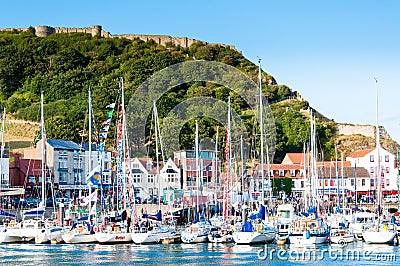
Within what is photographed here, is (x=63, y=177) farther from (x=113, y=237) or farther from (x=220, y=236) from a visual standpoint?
(x=220, y=236)

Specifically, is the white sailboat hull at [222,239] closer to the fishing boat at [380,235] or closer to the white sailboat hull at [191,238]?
the white sailboat hull at [191,238]

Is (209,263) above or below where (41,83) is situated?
below

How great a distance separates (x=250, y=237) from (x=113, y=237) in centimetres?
719

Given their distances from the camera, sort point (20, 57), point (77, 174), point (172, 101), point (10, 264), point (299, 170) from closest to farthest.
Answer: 1. point (10, 264)
2. point (77, 174)
3. point (299, 170)
4. point (172, 101)
5. point (20, 57)

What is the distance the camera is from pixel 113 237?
42.1 meters

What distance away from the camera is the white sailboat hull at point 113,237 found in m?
42.0

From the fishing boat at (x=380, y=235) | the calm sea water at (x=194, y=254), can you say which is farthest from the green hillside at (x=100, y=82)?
the fishing boat at (x=380, y=235)

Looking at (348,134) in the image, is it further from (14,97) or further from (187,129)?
(14,97)

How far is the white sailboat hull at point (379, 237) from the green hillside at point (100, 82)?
138ft

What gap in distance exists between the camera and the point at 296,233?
3981 cm

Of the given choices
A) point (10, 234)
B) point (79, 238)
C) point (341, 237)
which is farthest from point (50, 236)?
point (341, 237)

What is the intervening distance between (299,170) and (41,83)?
149 feet

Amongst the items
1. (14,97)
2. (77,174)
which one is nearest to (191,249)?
(77,174)

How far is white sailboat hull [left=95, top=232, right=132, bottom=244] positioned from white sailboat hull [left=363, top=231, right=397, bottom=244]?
475 inches
